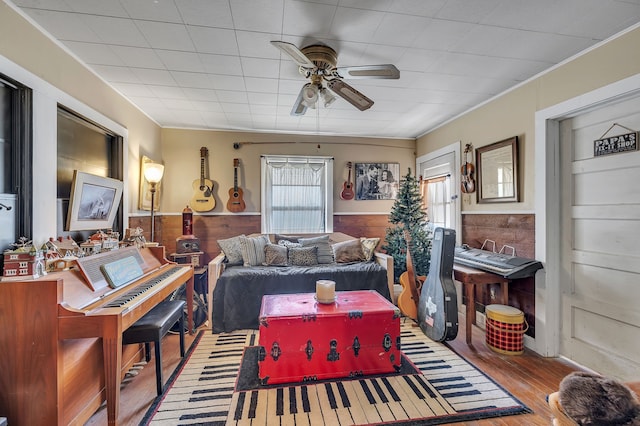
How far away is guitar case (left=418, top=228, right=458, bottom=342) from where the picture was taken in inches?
101

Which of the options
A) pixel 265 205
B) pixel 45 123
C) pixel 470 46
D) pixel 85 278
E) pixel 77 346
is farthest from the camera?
pixel 265 205

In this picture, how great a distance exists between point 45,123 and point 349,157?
345 cm

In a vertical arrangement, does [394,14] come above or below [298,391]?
above

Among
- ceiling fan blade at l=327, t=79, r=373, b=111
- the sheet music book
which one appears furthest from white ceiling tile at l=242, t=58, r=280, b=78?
the sheet music book

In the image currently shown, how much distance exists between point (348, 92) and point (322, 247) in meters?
2.10

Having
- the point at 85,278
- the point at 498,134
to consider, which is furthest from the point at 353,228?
the point at 85,278

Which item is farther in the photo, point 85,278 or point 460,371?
point 460,371

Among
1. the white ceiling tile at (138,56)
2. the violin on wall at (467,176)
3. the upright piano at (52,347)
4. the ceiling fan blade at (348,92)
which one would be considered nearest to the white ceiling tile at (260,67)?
the ceiling fan blade at (348,92)

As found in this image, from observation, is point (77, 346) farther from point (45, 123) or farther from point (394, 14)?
point (394, 14)

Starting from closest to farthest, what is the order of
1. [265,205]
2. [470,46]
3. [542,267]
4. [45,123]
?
1. [45,123]
2. [470,46]
3. [542,267]
4. [265,205]

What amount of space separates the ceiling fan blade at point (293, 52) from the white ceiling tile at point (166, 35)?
28.4 inches

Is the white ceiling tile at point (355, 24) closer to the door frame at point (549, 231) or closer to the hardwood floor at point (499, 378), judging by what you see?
the door frame at point (549, 231)

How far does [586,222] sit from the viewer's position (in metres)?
2.26

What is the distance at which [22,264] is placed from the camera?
149 centimetres
